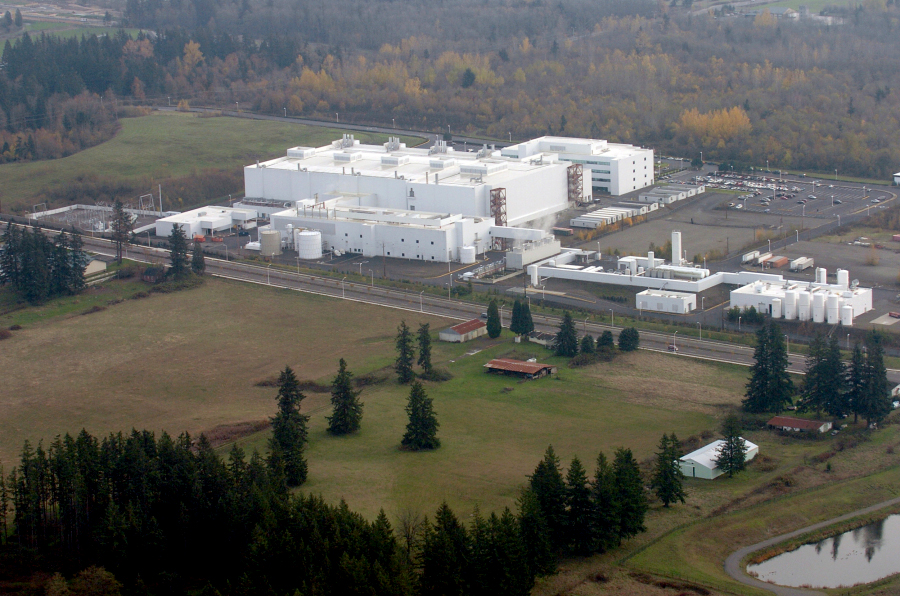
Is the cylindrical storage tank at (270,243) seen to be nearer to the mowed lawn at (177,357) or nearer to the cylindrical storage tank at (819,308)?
the mowed lawn at (177,357)

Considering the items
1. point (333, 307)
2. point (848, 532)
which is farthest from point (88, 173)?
point (848, 532)

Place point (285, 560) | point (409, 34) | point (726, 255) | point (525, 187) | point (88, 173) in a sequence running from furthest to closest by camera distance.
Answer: point (409, 34) < point (88, 173) < point (525, 187) < point (726, 255) < point (285, 560)

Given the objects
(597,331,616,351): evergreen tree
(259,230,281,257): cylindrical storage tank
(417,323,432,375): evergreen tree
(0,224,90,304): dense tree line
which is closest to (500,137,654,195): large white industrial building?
(259,230,281,257): cylindrical storage tank

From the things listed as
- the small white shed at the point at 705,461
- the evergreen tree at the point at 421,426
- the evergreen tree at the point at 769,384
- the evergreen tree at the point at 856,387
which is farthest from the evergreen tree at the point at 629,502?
the evergreen tree at the point at 856,387

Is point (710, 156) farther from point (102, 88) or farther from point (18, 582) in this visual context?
point (18, 582)

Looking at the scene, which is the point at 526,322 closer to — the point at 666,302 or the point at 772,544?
the point at 666,302

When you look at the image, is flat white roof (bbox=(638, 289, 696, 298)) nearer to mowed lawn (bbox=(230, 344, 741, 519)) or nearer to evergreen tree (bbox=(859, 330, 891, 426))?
mowed lawn (bbox=(230, 344, 741, 519))
